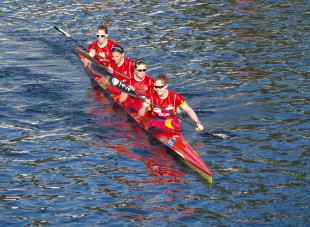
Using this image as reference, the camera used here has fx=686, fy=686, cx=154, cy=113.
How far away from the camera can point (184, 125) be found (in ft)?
67.1

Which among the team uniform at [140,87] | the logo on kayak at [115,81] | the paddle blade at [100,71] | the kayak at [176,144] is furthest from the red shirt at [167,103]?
the paddle blade at [100,71]

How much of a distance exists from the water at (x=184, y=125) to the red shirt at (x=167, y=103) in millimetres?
921

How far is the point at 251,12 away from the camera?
111ft

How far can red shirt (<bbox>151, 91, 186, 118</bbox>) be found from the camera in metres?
18.7

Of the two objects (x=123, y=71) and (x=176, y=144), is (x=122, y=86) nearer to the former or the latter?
(x=123, y=71)

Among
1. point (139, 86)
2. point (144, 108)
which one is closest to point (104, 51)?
point (139, 86)

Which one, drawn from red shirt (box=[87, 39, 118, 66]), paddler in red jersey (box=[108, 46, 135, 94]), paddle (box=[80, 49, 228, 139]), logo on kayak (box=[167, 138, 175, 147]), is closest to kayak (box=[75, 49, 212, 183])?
logo on kayak (box=[167, 138, 175, 147])

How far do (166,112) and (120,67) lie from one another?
16.0 feet

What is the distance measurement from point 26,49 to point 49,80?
5.15 metres

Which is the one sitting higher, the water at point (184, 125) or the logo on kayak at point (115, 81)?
the logo on kayak at point (115, 81)

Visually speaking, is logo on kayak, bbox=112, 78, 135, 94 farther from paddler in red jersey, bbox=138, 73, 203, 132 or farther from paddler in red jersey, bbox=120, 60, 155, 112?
paddler in red jersey, bbox=138, 73, 203, 132

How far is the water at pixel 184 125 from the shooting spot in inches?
587

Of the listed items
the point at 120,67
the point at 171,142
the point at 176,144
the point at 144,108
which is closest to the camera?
the point at 176,144

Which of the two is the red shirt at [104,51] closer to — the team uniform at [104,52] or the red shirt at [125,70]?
the team uniform at [104,52]
